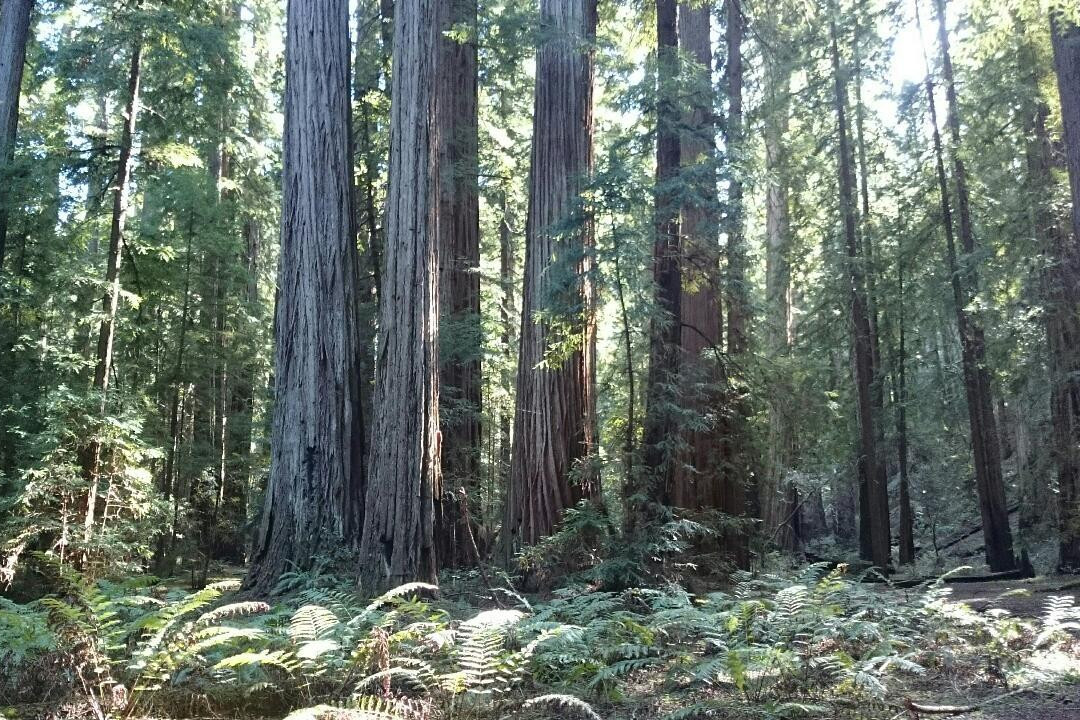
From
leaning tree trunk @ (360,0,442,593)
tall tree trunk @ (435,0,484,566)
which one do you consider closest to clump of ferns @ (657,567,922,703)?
leaning tree trunk @ (360,0,442,593)

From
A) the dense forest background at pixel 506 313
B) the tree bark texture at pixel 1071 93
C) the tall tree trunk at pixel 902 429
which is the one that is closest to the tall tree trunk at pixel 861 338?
the dense forest background at pixel 506 313

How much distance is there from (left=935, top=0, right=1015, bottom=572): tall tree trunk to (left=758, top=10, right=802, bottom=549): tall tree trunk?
11.3ft

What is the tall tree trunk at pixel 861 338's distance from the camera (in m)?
16.2

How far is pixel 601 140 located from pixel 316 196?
1189cm

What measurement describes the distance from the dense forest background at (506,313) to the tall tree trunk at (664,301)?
54 millimetres

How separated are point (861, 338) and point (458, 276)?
30.1 feet

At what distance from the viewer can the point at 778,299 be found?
66.3 feet

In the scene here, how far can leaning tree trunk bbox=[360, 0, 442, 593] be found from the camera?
6.63m

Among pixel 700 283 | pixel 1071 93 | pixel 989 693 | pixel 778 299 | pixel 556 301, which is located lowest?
pixel 989 693

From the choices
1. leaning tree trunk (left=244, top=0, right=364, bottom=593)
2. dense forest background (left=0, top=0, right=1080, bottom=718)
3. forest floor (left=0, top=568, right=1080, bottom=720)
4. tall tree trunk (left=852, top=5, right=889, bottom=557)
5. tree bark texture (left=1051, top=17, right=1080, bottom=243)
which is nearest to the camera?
forest floor (left=0, top=568, right=1080, bottom=720)

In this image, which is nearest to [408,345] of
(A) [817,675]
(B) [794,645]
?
(B) [794,645]

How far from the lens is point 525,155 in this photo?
17250 millimetres

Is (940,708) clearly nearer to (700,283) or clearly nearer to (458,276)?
(700,283)

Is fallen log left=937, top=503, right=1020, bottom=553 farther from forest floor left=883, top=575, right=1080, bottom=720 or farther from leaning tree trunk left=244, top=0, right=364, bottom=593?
leaning tree trunk left=244, top=0, right=364, bottom=593
